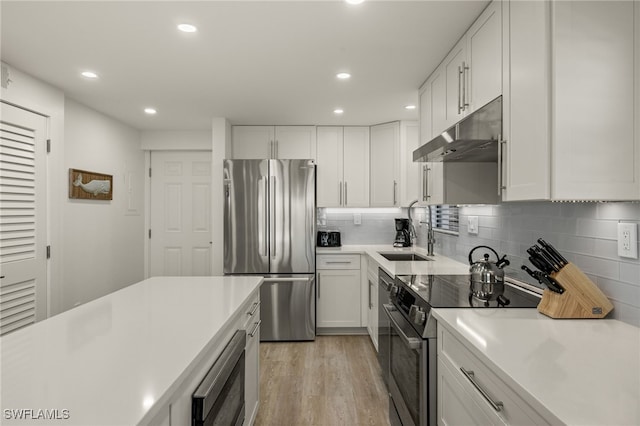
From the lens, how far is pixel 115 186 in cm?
417

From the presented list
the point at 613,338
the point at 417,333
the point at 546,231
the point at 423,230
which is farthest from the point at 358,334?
the point at 613,338

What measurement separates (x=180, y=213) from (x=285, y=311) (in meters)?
2.12

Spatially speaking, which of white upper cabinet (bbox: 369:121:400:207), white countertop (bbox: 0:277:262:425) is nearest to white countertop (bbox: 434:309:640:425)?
white countertop (bbox: 0:277:262:425)

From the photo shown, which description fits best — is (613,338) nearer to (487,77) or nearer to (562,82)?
(562,82)

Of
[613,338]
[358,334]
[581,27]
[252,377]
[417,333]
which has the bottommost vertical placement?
[358,334]

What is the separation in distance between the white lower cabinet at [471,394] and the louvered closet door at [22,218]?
9.86ft

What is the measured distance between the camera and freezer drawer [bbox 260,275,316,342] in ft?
12.5

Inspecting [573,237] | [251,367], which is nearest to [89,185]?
[251,367]

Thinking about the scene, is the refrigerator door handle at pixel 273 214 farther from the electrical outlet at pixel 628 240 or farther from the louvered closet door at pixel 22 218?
the electrical outlet at pixel 628 240

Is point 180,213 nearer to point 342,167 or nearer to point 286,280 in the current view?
point 286,280

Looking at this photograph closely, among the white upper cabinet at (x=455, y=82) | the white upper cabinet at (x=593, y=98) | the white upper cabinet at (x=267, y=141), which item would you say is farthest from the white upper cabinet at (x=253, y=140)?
the white upper cabinet at (x=593, y=98)

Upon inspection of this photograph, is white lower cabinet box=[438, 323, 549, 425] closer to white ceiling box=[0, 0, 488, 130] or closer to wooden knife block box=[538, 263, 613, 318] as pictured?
wooden knife block box=[538, 263, 613, 318]

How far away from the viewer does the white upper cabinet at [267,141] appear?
14.1 ft

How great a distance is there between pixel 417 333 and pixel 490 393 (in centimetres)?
65
